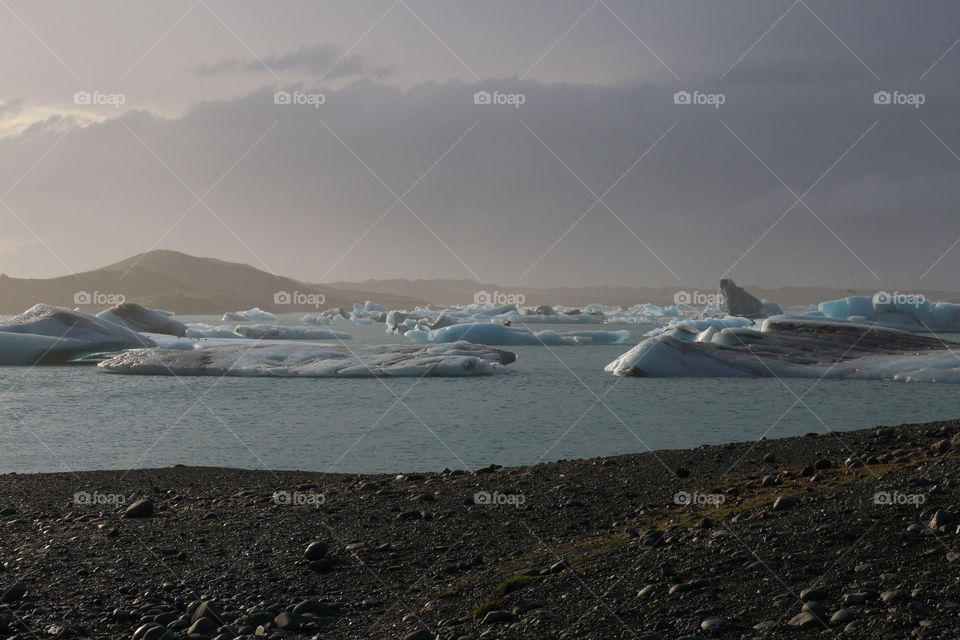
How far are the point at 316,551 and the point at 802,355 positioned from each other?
875 inches

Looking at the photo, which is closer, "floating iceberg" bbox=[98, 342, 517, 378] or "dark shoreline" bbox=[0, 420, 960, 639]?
"dark shoreline" bbox=[0, 420, 960, 639]

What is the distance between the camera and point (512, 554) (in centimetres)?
624

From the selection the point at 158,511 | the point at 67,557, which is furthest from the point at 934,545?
the point at 158,511

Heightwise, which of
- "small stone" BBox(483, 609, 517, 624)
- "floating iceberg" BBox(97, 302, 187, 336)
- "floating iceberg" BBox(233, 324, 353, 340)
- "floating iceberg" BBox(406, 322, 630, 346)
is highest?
"floating iceberg" BBox(97, 302, 187, 336)

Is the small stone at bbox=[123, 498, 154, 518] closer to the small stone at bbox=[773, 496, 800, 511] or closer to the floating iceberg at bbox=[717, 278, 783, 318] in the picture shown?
the small stone at bbox=[773, 496, 800, 511]

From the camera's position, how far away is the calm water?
12.3m

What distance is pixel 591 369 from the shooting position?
90.8 ft

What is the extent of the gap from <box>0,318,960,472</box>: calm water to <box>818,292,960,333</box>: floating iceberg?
25.9 metres

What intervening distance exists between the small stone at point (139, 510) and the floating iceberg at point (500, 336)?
28.6m

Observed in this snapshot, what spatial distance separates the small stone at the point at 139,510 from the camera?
7.83 metres

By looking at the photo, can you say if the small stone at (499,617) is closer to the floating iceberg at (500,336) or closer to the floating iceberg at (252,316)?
the floating iceberg at (500,336)

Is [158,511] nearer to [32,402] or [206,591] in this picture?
[206,591]

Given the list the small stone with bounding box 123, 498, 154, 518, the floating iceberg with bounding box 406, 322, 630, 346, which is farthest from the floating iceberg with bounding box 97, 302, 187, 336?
the small stone with bounding box 123, 498, 154, 518

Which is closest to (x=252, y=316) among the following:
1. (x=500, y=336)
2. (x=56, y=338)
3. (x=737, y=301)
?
(x=737, y=301)
